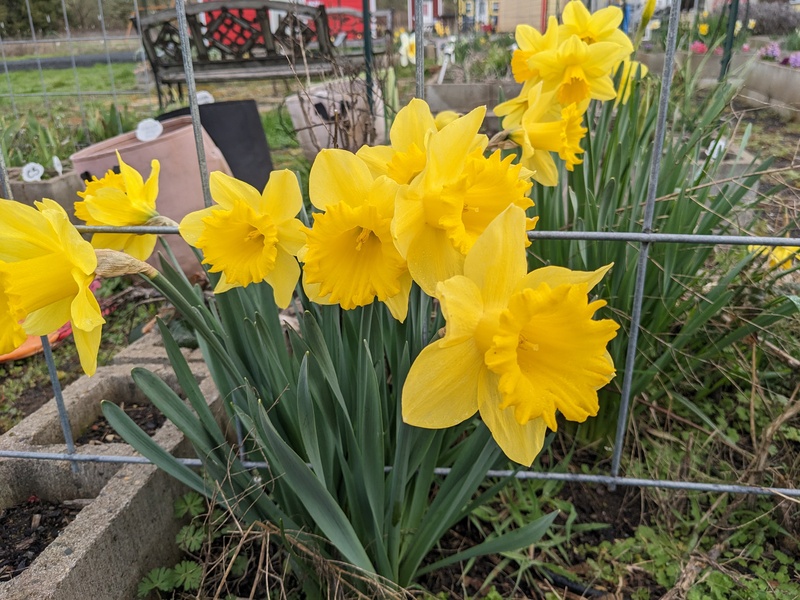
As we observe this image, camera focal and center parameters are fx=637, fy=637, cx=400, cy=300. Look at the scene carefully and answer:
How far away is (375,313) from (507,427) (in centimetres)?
33

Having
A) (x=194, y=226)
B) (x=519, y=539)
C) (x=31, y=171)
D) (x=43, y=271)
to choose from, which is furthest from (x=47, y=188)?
(x=519, y=539)

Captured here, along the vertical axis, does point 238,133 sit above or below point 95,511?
above

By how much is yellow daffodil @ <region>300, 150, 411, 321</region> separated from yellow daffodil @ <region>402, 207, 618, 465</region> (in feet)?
0.36

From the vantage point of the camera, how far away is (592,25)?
1.48 metres

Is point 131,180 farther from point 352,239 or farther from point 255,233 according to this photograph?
point 352,239

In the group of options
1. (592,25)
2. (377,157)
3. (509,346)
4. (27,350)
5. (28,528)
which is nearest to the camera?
(509,346)

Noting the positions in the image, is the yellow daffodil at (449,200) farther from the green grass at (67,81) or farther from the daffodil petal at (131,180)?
the green grass at (67,81)

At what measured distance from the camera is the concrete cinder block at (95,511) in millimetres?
1108

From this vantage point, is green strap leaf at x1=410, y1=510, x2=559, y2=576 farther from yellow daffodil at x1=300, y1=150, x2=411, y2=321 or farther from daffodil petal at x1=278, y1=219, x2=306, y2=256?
daffodil petal at x1=278, y1=219, x2=306, y2=256

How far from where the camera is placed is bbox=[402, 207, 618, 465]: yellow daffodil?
68 cm

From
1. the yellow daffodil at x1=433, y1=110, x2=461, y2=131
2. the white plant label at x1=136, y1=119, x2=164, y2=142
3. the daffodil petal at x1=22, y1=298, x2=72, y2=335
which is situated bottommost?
the daffodil petal at x1=22, y1=298, x2=72, y2=335

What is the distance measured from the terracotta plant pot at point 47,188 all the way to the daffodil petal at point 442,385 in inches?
122

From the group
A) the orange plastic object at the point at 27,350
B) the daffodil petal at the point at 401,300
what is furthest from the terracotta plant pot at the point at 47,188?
the daffodil petal at the point at 401,300

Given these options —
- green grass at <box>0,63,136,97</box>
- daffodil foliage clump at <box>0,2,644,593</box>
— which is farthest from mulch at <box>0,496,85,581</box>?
green grass at <box>0,63,136,97</box>
